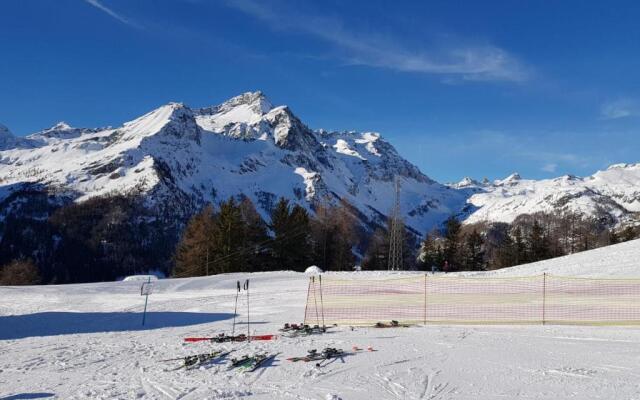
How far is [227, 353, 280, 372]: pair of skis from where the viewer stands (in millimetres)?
12070

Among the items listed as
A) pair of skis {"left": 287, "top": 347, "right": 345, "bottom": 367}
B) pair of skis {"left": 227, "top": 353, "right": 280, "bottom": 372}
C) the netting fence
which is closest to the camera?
pair of skis {"left": 227, "top": 353, "right": 280, "bottom": 372}

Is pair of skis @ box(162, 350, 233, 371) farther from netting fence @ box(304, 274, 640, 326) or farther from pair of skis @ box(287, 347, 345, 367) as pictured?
netting fence @ box(304, 274, 640, 326)

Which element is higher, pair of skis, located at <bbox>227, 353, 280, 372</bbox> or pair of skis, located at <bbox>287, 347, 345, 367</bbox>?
pair of skis, located at <bbox>287, 347, 345, 367</bbox>

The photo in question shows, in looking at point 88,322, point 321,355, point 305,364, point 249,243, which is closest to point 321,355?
point 321,355

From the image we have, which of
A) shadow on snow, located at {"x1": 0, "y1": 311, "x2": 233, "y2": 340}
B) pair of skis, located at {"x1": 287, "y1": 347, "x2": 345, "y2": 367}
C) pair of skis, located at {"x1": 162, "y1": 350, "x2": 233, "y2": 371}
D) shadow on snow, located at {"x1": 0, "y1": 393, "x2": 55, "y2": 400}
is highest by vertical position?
pair of skis, located at {"x1": 287, "y1": 347, "x2": 345, "y2": 367}

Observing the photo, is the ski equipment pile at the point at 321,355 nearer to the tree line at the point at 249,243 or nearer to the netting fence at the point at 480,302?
the netting fence at the point at 480,302

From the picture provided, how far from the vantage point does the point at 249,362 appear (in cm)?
1245

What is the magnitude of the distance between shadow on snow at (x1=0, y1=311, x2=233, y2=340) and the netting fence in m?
5.42

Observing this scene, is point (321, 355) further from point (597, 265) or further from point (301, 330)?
point (597, 265)

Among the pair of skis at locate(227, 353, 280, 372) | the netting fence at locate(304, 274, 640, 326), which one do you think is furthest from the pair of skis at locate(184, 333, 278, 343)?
the netting fence at locate(304, 274, 640, 326)

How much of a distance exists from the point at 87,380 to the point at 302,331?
7.31 m

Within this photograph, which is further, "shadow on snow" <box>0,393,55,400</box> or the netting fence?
the netting fence

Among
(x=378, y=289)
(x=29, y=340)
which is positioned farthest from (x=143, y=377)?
(x=378, y=289)

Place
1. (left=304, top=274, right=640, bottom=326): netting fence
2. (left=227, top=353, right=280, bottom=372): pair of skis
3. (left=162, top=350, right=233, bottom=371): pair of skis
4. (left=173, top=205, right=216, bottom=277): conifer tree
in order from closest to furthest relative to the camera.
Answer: (left=227, top=353, right=280, bottom=372): pair of skis < (left=162, top=350, right=233, bottom=371): pair of skis < (left=304, top=274, right=640, bottom=326): netting fence < (left=173, top=205, right=216, bottom=277): conifer tree
